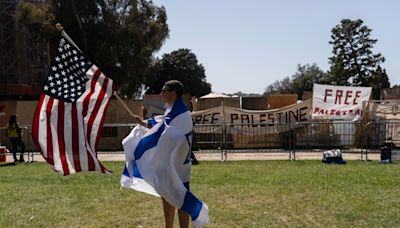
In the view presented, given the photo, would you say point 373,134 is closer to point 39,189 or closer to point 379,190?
point 379,190

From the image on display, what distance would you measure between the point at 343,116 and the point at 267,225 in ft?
49.0

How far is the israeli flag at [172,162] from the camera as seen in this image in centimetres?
656

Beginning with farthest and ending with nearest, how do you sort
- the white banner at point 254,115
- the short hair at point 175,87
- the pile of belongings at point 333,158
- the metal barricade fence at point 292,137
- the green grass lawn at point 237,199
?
the white banner at point 254,115
the metal barricade fence at point 292,137
the pile of belongings at point 333,158
the green grass lawn at point 237,199
the short hair at point 175,87

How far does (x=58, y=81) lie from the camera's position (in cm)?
737

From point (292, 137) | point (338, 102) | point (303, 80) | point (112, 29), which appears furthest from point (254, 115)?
point (303, 80)

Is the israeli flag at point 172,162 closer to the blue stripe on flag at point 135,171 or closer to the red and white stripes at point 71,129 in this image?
the blue stripe on flag at point 135,171

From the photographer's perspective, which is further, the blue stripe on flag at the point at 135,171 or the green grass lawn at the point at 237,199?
the green grass lawn at the point at 237,199

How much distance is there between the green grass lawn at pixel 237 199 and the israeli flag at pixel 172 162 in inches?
57.4

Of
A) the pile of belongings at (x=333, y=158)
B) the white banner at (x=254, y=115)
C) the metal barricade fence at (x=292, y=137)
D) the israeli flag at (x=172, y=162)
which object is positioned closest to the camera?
the israeli flag at (x=172, y=162)

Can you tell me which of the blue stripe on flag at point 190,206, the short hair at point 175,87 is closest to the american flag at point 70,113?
the short hair at point 175,87

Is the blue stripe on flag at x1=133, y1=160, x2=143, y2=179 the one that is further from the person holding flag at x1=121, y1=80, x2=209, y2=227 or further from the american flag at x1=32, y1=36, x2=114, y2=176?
the american flag at x1=32, y1=36, x2=114, y2=176

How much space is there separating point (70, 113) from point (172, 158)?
1672 millimetres

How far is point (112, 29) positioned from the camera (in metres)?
37.6

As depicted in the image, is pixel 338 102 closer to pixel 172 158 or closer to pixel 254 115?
pixel 254 115
